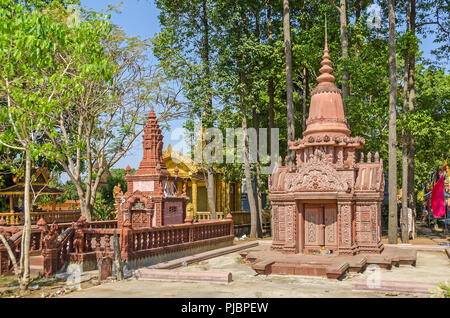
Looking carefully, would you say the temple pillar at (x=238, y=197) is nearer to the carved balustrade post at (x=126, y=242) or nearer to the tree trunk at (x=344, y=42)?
the tree trunk at (x=344, y=42)

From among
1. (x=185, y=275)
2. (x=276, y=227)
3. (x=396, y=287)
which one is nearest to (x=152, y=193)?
(x=276, y=227)

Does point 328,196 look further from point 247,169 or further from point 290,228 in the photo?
point 247,169

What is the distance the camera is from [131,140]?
22406 mm

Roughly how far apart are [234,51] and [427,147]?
14791 millimetres

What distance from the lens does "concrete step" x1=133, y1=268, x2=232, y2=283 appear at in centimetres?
1277

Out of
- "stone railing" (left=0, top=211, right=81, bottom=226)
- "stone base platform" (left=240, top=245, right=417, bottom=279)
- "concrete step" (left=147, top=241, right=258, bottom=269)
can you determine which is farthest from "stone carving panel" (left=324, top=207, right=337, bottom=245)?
"stone railing" (left=0, top=211, right=81, bottom=226)

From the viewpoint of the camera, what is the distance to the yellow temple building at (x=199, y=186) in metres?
33.2

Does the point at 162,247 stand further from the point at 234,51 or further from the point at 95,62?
the point at 234,51

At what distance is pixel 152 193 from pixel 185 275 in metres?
8.69

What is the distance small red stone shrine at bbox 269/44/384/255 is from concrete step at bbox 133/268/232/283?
552 centimetres

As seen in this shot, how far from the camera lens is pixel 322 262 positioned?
15.4m

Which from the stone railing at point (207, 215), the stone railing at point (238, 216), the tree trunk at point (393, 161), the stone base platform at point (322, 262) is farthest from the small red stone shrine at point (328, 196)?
the stone railing at point (238, 216)

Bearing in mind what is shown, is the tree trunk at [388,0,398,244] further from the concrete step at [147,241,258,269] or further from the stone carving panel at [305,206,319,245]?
the concrete step at [147,241,258,269]

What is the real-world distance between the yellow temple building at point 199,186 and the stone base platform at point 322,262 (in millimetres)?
12579
